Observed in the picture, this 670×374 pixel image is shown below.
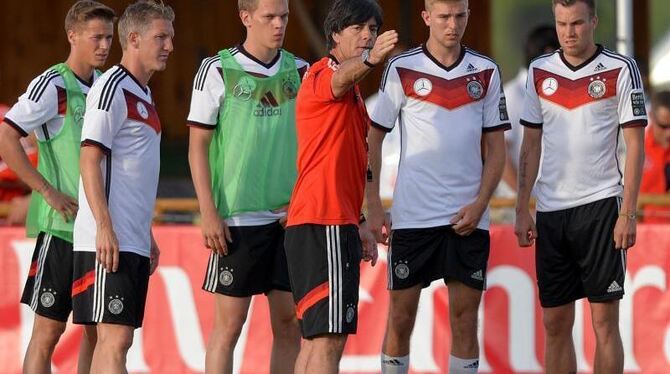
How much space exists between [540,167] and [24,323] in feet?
11.3

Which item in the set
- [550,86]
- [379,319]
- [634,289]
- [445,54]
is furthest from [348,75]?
[634,289]

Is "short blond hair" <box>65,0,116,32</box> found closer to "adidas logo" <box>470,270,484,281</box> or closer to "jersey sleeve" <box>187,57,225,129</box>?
"jersey sleeve" <box>187,57,225,129</box>

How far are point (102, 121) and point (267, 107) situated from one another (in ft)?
3.00

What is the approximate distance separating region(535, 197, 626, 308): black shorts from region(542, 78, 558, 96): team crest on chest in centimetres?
62

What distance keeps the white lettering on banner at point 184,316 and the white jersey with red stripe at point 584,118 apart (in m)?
2.73

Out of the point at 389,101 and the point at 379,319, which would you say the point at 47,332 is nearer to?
the point at 389,101

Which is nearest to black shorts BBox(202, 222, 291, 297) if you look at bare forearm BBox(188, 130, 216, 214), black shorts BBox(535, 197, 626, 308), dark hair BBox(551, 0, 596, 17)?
bare forearm BBox(188, 130, 216, 214)

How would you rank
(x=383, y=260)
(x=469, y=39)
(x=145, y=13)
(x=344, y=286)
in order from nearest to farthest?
(x=344, y=286) < (x=145, y=13) < (x=383, y=260) < (x=469, y=39)

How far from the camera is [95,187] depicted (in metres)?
7.71

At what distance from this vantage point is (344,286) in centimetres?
749

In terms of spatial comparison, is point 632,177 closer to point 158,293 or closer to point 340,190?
point 340,190

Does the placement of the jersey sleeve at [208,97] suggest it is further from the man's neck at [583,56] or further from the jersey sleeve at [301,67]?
the man's neck at [583,56]

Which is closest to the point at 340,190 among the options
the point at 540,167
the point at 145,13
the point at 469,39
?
the point at 145,13

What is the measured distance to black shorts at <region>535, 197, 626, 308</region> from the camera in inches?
332
